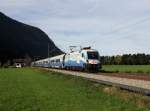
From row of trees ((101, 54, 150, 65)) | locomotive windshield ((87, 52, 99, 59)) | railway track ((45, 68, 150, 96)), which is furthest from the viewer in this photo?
row of trees ((101, 54, 150, 65))

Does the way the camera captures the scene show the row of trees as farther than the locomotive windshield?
Yes

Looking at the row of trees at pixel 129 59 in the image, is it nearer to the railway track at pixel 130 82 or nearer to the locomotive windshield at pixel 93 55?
the locomotive windshield at pixel 93 55

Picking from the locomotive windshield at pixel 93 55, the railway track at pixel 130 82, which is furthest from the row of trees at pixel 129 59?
the railway track at pixel 130 82

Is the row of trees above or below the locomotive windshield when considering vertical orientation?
above

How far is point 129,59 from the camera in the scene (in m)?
141

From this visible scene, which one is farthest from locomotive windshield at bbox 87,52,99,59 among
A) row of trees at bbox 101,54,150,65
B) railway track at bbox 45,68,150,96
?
row of trees at bbox 101,54,150,65

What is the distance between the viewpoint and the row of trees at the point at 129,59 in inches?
5362

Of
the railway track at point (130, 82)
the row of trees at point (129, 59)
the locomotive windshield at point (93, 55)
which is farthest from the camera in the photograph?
the row of trees at point (129, 59)

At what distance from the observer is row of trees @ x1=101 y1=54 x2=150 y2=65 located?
447 feet

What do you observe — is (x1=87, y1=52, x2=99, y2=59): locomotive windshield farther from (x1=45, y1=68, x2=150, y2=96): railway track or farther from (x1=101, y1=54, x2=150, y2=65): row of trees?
(x1=101, y1=54, x2=150, y2=65): row of trees

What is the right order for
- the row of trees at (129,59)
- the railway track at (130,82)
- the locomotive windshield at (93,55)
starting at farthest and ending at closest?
the row of trees at (129,59) < the locomotive windshield at (93,55) < the railway track at (130,82)

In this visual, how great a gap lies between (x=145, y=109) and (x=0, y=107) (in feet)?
19.2

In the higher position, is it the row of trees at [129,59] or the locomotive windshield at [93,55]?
the row of trees at [129,59]

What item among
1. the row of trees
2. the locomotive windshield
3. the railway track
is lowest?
the railway track
